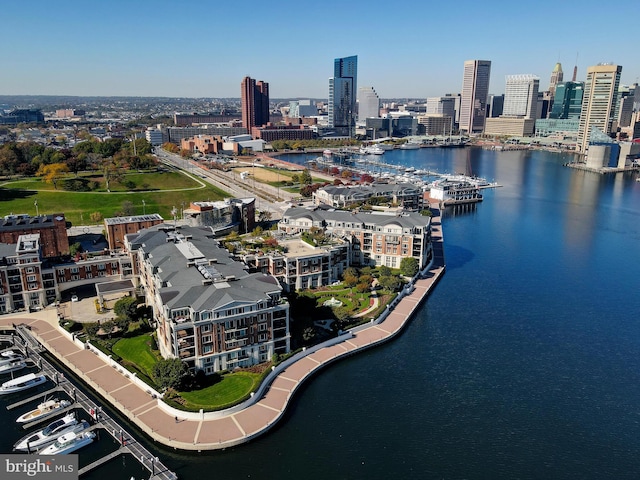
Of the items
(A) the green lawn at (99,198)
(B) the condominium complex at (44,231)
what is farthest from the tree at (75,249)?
(A) the green lawn at (99,198)

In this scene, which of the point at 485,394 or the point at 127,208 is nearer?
the point at 485,394

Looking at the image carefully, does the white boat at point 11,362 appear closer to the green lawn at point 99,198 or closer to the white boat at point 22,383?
the white boat at point 22,383

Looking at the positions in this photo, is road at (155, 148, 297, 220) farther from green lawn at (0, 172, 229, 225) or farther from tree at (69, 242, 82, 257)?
tree at (69, 242, 82, 257)

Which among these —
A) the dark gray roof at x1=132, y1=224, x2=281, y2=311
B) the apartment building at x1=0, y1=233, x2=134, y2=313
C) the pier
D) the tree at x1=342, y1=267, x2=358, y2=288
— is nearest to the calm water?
the pier

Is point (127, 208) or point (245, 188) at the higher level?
point (127, 208)

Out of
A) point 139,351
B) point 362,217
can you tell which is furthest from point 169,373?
point 362,217

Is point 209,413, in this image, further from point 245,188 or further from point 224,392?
point 245,188

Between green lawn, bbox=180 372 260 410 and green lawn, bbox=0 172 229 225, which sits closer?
green lawn, bbox=180 372 260 410
